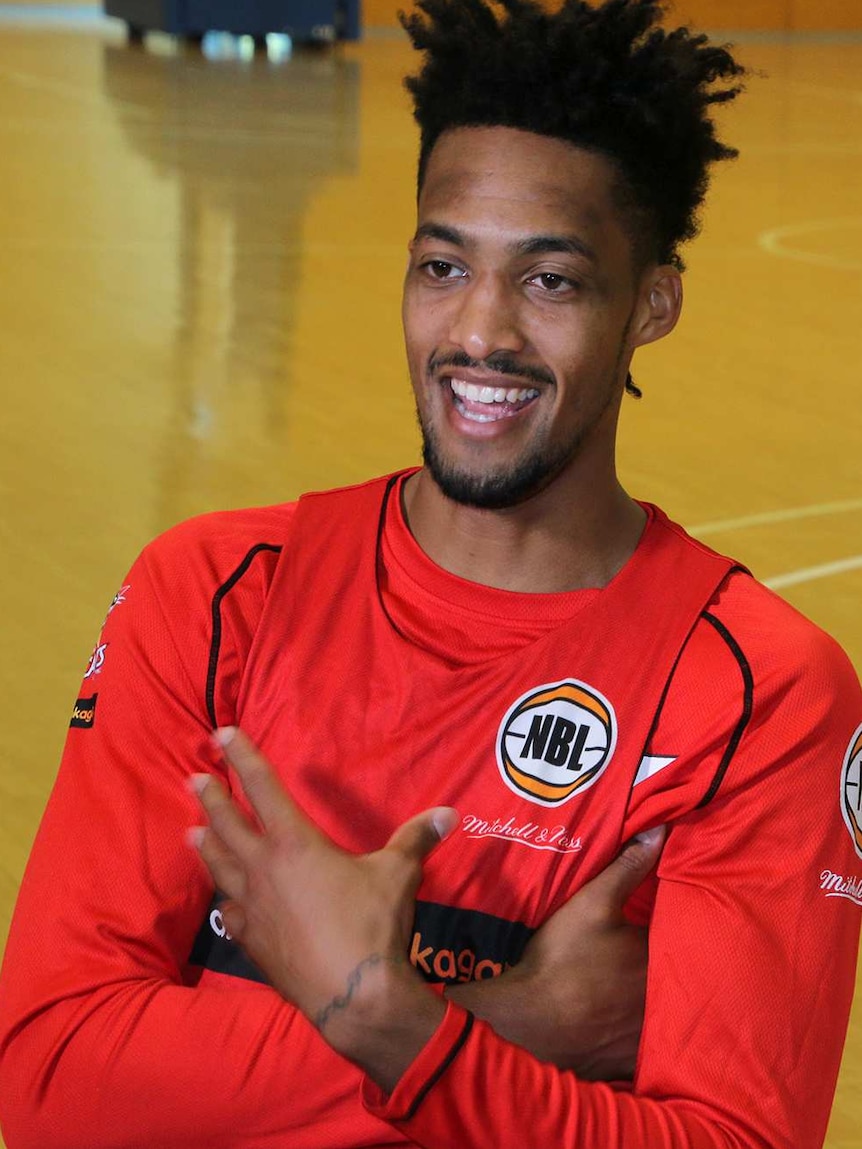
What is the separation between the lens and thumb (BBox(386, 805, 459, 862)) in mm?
1531

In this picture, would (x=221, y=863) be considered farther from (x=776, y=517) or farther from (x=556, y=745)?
(x=776, y=517)

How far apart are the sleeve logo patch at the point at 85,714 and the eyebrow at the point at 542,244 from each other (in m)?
0.56

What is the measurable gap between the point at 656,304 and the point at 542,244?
20 centimetres

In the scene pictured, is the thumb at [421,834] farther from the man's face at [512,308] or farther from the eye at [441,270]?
the eye at [441,270]

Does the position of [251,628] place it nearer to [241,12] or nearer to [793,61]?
[241,12]

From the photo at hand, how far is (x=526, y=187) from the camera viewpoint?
1.85m

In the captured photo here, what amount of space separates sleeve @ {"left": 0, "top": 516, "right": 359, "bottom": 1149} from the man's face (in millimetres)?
249

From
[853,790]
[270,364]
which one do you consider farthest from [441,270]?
[270,364]

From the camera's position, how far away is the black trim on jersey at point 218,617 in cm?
184

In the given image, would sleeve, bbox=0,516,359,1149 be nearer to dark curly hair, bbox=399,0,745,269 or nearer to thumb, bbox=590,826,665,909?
thumb, bbox=590,826,665,909

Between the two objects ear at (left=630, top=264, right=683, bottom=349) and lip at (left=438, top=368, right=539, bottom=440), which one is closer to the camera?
lip at (left=438, top=368, right=539, bottom=440)

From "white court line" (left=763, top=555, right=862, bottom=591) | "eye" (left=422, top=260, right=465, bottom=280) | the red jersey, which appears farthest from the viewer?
"white court line" (left=763, top=555, right=862, bottom=591)

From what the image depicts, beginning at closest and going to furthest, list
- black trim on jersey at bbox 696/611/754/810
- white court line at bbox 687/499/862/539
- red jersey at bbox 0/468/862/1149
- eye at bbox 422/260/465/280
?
red jersey at bbox 0/468/862/1149, black trim on jersey at bbox 696/611/754/810, eye at bbox 422/260/465/280, white court line at bbox 687/499/862/539

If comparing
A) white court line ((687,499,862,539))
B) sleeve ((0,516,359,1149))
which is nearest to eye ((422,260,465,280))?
sleeve ((0,516,359,1149))
